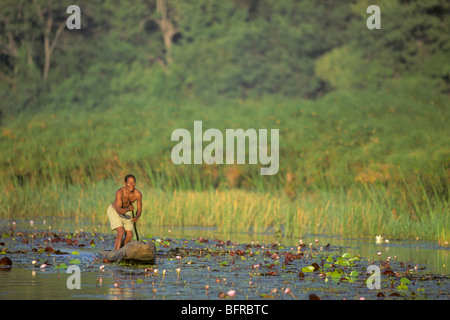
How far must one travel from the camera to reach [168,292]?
12.3m

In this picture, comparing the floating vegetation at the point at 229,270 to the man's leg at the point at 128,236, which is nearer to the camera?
the floating vegetation at the point at 229,270

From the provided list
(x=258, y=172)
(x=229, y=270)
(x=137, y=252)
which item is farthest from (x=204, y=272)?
(x=258, y=172)

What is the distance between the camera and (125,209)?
15.6 m

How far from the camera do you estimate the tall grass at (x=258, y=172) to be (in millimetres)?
22656

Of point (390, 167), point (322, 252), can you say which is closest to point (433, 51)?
point (390, 167)

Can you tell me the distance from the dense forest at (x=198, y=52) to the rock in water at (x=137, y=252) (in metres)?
40.6

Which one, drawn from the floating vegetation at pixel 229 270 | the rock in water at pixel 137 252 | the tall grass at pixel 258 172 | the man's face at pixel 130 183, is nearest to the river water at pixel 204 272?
the floating vegetation at pixel 229 270

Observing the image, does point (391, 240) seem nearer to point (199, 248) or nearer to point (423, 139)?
point (199, 248)

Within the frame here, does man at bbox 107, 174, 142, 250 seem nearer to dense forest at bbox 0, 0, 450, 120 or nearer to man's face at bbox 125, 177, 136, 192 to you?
man's face at bbox 125, 177, 136, 192

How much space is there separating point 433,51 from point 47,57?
2817 centimetres

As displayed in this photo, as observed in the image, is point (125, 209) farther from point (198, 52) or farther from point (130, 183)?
point (198, 52)

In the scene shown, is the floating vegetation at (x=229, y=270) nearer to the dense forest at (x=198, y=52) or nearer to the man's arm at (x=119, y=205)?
the man's arm at (x=119, y=205)

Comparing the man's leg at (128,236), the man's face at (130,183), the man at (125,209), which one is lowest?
the man's leg at (128,236)

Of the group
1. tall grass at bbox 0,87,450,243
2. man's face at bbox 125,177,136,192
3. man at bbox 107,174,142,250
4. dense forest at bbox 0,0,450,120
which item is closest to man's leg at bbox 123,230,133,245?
man at bbox 107,174,142,250
